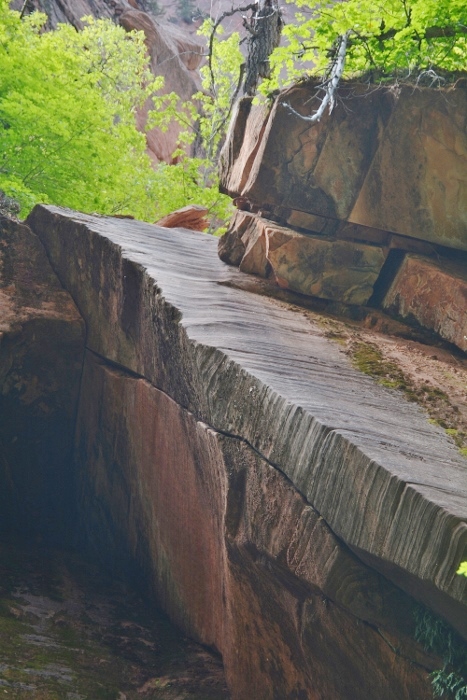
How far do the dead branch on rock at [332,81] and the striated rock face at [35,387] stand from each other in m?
3.79

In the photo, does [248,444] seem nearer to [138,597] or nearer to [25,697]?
[25,697]

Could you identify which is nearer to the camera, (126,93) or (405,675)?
(405,675)

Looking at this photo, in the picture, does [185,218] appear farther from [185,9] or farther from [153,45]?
[185,9]

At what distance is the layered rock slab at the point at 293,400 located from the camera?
3674mm

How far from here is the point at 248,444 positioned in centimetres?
514

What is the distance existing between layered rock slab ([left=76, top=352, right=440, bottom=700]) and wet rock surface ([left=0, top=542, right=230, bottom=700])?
272 mm

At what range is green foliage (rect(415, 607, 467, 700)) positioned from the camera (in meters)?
3.88

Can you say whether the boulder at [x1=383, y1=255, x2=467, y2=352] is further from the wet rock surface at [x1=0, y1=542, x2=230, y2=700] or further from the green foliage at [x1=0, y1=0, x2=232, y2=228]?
the green foliage at [x1=0, y1=0, x2=232, y2=228]

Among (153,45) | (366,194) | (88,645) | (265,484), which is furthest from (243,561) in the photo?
(153,45)

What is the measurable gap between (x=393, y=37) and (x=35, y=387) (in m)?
5.65

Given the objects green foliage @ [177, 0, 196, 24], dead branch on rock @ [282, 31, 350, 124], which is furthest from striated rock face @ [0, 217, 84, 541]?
green foliage @ [177, 0, 196, 24]

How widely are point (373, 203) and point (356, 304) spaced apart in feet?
3.44

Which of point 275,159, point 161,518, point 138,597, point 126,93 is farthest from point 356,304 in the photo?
point 126,93

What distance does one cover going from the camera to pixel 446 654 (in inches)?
156
